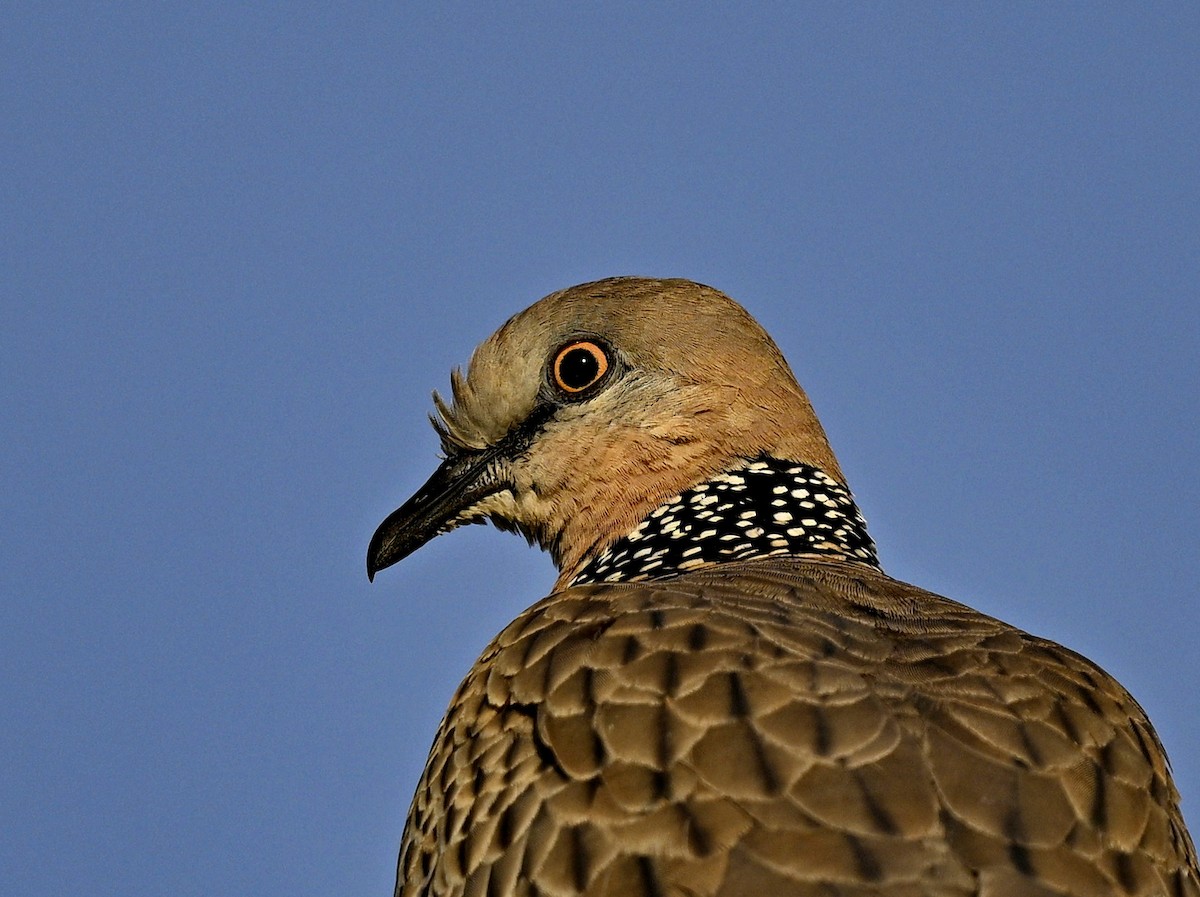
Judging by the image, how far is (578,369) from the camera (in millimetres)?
7215

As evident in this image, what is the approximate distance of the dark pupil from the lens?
7.21 m

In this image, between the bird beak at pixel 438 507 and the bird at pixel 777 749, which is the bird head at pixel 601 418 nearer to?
the bird beak at pixel 438 507

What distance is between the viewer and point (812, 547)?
668 cm

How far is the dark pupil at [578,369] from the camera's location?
23.6 ft

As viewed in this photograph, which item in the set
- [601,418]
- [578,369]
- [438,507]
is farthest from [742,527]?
[438,507]

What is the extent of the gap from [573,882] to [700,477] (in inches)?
118

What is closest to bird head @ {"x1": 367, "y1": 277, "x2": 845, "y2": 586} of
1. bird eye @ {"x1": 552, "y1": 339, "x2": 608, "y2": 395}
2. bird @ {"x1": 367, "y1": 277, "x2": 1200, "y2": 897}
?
bird eye @ {"x1": 552, "y1": 339, "x2": 608, "y2": 395}

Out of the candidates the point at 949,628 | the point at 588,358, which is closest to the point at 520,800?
the point at 949,628

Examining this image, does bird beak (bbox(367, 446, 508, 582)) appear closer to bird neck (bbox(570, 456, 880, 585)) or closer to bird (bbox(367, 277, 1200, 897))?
bird neck (bbox(570, 456, 880, 585))

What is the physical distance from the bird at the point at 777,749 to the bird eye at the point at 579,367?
793 mm

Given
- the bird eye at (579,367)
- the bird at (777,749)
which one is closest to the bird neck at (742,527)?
the bird at (777,749)

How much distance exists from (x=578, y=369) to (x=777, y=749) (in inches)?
127

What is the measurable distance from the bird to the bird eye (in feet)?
2.60

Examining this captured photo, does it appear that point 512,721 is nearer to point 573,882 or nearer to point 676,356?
point 573,882
